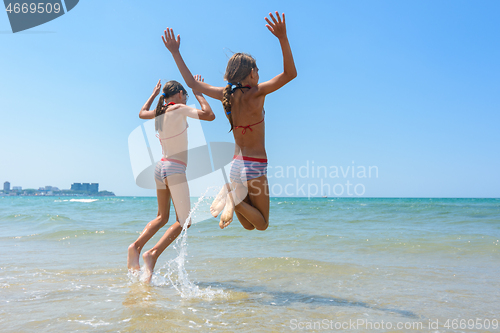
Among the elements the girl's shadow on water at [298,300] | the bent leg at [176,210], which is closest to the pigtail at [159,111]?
the bent leg at [176,210]

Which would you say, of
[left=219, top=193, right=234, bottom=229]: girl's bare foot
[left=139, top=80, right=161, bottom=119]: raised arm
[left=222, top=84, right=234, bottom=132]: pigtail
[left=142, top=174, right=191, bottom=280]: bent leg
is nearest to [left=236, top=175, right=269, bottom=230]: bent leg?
[left=219, top=193, right=234, bottom=229]: girl's bare foot

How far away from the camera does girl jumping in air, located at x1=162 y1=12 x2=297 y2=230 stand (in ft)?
11.0

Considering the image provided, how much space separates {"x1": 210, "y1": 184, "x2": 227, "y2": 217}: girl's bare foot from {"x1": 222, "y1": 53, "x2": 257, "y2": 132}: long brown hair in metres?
0.80

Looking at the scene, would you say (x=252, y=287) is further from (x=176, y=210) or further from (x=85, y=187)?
(x=85, y=187)

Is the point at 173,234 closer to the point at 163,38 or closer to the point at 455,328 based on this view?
the point at 163,38

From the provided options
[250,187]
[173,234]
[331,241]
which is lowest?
[331,241]

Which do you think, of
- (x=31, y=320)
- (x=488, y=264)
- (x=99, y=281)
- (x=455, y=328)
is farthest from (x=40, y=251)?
(x=488, y=264)

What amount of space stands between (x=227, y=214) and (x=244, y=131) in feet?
2.73

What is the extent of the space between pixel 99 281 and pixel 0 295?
3.48 ft

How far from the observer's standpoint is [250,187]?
3.53 m

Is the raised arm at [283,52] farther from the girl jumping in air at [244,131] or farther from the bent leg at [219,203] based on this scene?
the bent leg at [219,203]

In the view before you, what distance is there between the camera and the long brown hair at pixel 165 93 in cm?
448

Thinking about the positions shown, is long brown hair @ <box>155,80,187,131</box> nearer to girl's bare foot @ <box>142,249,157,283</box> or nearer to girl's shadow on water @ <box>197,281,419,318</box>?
girl's bare foot @ <box>142,249,157,283</box>

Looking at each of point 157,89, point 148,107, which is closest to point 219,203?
point 148,107
